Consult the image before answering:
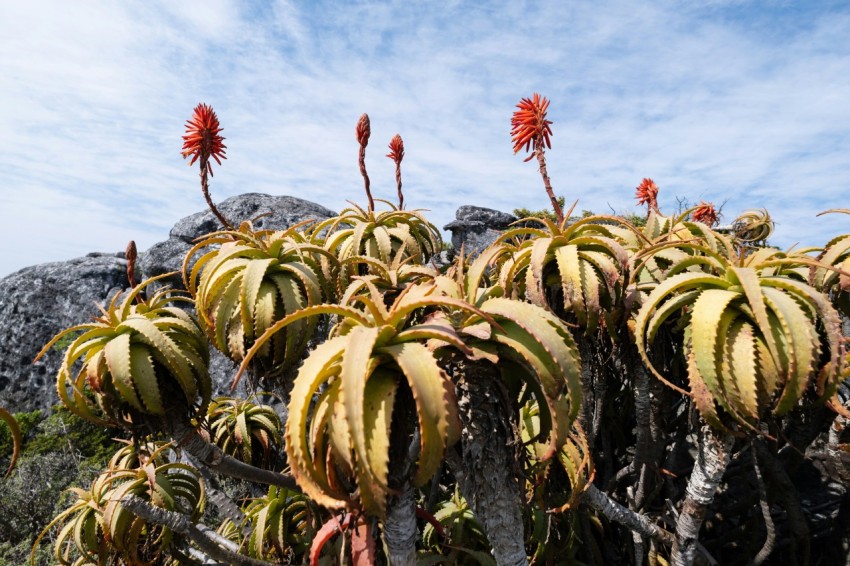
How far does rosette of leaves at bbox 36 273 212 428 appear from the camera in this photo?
2.15 metres

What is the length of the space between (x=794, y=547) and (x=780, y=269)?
2.04 m

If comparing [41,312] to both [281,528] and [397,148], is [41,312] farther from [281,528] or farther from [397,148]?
[397,148]

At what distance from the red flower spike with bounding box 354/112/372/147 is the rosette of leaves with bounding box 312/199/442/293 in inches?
18.9

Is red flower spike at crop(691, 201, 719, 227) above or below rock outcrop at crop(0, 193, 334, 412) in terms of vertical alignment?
above

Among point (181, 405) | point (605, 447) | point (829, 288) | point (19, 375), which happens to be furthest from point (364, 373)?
point (19, 375)

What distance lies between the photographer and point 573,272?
206 cm

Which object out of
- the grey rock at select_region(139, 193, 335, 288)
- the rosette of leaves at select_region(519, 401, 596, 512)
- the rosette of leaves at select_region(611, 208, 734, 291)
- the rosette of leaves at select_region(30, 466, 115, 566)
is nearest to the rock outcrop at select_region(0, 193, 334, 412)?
the grey rock at select_region(139, 193, 335, 288)

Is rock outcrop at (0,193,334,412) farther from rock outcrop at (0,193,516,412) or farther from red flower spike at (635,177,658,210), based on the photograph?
red flower spike at (635,177,658,210)

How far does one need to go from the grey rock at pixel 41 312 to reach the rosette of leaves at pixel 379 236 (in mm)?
11894

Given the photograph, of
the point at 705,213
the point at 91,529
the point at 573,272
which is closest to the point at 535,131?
the point at 573,272

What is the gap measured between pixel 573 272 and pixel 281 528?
8.01ft

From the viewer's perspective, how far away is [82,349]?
2320 millimetres

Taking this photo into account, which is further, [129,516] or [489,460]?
[129,516]

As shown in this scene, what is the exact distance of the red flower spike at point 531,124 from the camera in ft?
7.48
